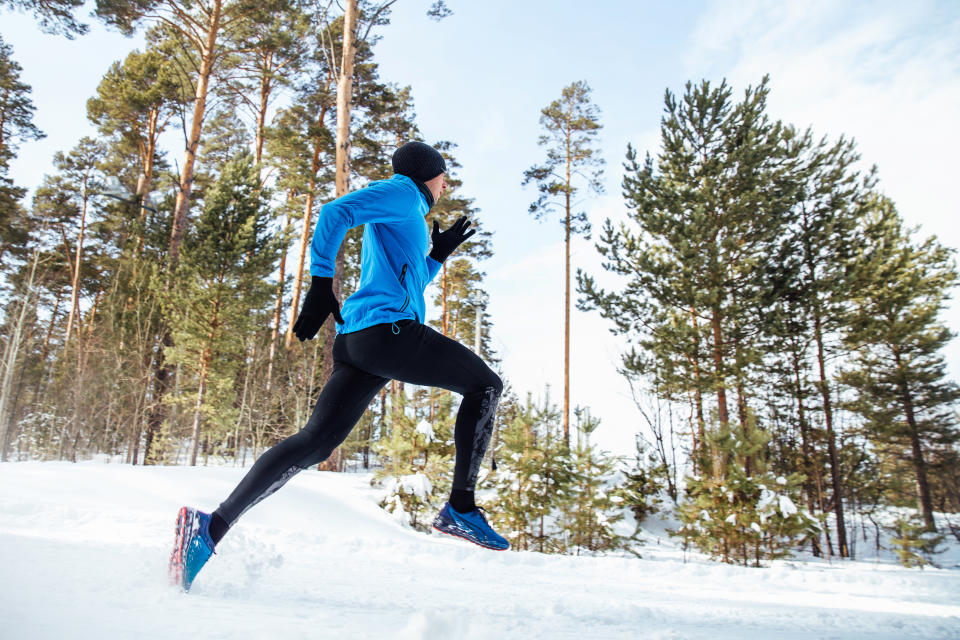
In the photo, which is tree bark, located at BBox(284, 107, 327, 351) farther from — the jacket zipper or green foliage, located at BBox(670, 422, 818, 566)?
the jacket zipper

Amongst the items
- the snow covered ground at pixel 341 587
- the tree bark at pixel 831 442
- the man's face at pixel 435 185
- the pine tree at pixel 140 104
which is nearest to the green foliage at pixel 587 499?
the snow covered ground at pixel 341 587

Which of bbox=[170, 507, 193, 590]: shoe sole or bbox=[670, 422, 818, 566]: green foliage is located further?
bbox=[670, 422, 818, 566]: green foliage

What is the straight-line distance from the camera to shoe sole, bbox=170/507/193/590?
185 centimetres

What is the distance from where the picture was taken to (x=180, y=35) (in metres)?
14.4

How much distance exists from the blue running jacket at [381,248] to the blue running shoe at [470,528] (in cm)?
79

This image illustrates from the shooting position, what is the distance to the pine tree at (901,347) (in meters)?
14.2

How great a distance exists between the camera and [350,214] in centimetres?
180

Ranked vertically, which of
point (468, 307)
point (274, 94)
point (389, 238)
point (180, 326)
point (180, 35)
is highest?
point (274, 94)

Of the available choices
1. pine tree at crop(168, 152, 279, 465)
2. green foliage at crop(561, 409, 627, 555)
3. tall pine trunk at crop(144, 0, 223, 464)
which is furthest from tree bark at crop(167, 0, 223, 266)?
green foliage at crop(561, 409, 627, 555)

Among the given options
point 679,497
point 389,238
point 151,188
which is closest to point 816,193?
point 679,497

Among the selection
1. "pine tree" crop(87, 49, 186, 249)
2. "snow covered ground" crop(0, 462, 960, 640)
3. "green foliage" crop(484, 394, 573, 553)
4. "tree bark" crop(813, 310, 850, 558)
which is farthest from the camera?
"pine tree" crop(87, 49, 186, 249)

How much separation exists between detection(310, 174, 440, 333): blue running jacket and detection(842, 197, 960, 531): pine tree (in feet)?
50.8

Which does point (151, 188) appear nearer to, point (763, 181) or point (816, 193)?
point (763, 181)

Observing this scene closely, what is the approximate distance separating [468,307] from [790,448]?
1326cm
